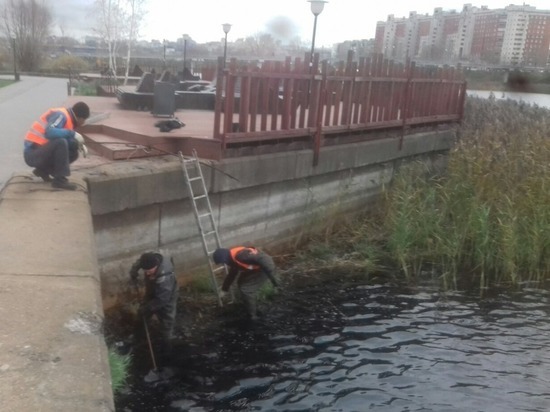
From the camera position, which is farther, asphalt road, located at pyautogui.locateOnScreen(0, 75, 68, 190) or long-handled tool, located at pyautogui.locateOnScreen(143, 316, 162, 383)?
asphalt road, located at pyautogui.locateOnScreen(0, 75, 68, 190)

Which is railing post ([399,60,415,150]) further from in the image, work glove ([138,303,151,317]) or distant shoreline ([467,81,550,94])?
distant shoreline ([467,81,550,94])

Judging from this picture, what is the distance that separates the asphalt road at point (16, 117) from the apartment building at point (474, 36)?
17.4 metres

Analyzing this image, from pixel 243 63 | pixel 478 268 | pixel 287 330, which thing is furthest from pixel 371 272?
pixel 243 63

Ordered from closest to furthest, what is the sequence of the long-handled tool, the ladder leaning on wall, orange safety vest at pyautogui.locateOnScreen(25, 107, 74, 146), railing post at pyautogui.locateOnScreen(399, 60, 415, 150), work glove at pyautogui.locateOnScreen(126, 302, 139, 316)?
the long-handled tool < orange safety vest at pyautogui.locateOnScreen(25, 107, 74, 146) < work glove at pyautogui.locateOnScreen(126, 302, 139, 316) < the ladder leaning on wall < railing post at pyautogui.locateOnScreen(399, 60, 415, 150)

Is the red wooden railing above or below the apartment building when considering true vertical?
below

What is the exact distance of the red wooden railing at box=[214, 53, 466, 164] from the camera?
8438 millimetres

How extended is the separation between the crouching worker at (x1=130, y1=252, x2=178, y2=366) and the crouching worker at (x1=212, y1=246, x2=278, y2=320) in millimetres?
952

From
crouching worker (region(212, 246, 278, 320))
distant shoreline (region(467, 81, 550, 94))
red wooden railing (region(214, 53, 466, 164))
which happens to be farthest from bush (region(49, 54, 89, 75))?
crouching worker (region(212, 246, 278, 320))

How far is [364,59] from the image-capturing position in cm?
1107

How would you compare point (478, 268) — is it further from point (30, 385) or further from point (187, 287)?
point (30, 385)

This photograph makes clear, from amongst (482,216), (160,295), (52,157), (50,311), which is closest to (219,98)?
(52,157)

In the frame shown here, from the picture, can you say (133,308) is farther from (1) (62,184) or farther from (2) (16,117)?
(2) (16,117)

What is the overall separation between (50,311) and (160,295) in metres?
2.46

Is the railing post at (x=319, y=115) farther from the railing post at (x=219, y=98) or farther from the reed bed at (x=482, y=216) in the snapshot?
the railing post at (x=219, y=98)
